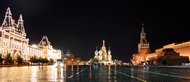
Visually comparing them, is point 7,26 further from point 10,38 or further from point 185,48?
point 185,48

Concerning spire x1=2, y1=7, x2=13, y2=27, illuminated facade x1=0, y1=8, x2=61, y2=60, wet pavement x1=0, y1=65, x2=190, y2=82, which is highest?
spire x1=2, y1=7, x2=13, y2=27

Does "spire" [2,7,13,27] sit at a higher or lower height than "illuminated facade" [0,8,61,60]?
higher

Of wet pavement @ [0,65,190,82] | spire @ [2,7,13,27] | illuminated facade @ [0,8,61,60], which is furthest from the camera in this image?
spire @ [2,7,13,27]

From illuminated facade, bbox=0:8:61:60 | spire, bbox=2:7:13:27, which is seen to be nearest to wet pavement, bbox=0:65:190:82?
illuminated facade, bbox=0:8:61:60

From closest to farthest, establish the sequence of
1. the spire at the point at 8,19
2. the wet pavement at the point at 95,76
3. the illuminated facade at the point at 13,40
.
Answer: the wet pavement at the point at 95,76 → the illuminated facade at the point at 13,40 → the spire at the point at 8,19

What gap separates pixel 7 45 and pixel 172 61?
66979mm

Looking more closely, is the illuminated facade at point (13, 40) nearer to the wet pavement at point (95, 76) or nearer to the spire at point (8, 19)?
the spire at point (8, 19)

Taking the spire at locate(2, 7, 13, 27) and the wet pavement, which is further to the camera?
the spire at locate(2, 7, 13, 27)

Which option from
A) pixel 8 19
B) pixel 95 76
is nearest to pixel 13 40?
pixel 8 19

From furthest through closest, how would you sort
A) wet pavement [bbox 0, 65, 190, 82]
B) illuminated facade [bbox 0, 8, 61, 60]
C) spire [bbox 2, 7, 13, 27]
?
1. spire [bbox 2, 7, 13, 27]
2. illuminated facade [bbox 0, 8, 61, 60]
3. wet pavement [bbox 0, 65, 190, 82]

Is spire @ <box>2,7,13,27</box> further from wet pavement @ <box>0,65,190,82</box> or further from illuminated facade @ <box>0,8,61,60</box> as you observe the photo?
wet pavement @ <box>0,65,190,82</box>

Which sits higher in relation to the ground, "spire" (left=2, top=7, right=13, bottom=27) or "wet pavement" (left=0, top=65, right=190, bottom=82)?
"spire" (left=2, top=7, right=13, bottom=27)

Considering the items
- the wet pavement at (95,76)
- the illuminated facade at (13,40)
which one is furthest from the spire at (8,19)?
the wet pavement at (95,76)

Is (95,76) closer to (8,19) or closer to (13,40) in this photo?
(13,40)
